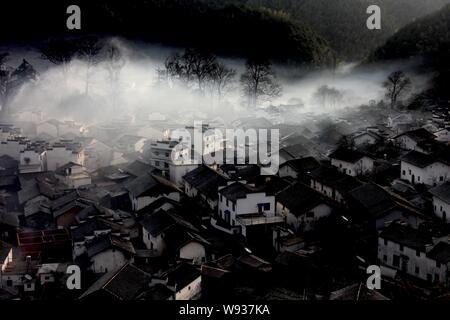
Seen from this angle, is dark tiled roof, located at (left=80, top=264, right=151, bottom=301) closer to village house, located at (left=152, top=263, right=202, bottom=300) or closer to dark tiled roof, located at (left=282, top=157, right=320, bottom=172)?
village house, located at (left=152, top=263, right=202, bottom=300)

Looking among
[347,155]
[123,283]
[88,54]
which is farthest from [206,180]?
[88,54]

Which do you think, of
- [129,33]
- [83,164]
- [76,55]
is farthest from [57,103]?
[129,33]

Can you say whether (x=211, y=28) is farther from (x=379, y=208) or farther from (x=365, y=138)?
(x=379, y=208)

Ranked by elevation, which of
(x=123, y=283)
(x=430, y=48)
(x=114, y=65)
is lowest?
(x=123, y=283)

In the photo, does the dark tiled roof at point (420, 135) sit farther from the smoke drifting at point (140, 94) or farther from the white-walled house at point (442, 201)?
the smoke drifting at point (140, 94)

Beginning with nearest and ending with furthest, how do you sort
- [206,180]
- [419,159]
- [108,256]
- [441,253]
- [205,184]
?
[441,253]
[108,256]
[205,184]
[206,180]
[419,159]

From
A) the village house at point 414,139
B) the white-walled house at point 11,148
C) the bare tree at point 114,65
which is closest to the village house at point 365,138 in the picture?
the village house at point 414,139

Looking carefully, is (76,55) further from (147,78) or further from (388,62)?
(388,62)
